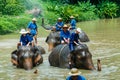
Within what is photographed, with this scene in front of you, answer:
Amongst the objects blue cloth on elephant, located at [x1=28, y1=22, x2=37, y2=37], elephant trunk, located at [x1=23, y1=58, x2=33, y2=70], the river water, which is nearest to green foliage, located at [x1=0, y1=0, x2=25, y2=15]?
the river water

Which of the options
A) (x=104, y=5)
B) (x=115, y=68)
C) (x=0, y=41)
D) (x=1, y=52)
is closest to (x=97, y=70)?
(x=115, y=68)

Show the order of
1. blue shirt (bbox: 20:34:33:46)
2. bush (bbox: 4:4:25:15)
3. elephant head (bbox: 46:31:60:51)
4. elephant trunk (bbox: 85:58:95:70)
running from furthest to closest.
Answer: bush (bbox: 4:4:25:15), elephant head (bbox: 46:31:60:51), blue shirt (bbox: 20:34:33:46), elephant trunk (bbox: 85:58:95:70)

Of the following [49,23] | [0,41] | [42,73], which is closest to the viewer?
[42,73]

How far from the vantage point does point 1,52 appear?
17.9 meters

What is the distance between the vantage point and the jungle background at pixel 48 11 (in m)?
27.0

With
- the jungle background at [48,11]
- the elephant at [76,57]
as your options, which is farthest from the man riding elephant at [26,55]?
the jungle background at [48,11]

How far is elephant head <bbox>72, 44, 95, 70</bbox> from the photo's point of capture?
1309 cm

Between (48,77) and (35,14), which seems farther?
(35,14)

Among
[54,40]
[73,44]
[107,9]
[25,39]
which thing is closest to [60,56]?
[73,44]

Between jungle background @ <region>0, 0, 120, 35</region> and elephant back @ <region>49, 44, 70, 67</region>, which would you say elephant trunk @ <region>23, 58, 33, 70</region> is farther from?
jungle background @ <region>0, 0, 120, 35</region>

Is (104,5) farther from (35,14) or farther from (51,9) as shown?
(35,14)

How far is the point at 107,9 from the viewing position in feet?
127

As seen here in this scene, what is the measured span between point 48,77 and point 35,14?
62.6ft

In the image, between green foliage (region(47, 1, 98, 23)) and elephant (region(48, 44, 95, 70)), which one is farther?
green foliage (region(47, 1, 98, 23))
